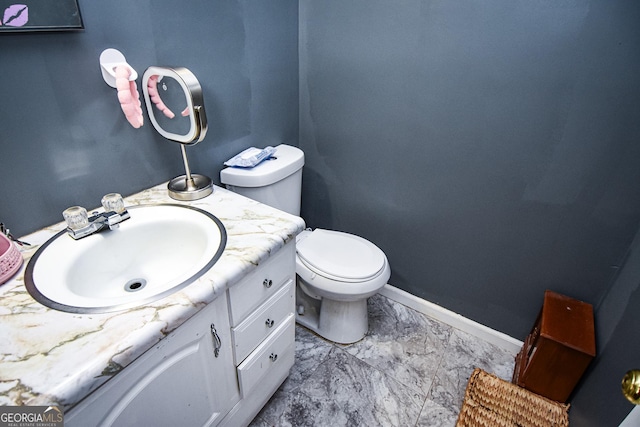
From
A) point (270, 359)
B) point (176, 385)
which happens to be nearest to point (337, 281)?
point (270, 359)

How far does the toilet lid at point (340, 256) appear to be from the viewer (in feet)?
4.66

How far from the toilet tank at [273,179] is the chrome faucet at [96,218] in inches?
17.5

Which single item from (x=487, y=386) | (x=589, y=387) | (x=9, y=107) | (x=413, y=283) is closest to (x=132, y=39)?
(x=9, y=107)

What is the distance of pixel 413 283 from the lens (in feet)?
5.77

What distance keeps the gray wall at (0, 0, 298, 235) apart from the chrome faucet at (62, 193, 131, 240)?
0.11 m

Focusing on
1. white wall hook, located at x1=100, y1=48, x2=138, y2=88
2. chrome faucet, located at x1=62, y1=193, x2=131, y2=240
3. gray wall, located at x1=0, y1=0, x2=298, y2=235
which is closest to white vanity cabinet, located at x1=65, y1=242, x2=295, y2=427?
chrome faucet, located at x1=62, y1=193, x2=131, y2=240

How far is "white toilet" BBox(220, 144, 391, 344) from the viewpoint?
4.48 feet

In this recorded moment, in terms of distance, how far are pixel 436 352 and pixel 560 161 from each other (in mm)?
960

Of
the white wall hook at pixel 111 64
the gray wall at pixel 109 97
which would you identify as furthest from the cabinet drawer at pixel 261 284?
the white wall hook at pixel 111 64

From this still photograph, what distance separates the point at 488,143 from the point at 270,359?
111cm

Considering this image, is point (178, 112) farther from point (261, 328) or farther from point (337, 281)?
point (337, 281)

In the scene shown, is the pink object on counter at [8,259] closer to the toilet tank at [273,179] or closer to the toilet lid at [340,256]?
the toilet tank at [273,179]

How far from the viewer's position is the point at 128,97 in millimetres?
935

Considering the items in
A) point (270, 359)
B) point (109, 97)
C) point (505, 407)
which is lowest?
point (505, 407)
